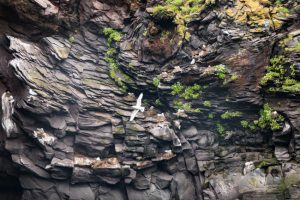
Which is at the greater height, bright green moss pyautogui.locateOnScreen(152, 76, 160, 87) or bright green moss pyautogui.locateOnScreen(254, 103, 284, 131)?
bright green moss pyautogui.locateOnScreen(152, 76, 160, 87)

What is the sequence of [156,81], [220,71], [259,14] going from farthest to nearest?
1. [156,81]
2. [259,14]
3. [220,71]

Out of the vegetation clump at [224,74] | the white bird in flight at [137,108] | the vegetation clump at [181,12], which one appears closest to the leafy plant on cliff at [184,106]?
the white bird in flight at [137,108]

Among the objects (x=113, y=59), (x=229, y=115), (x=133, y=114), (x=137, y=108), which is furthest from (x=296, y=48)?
(x=113, y=59)

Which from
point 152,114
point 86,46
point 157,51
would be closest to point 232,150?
point 152,114

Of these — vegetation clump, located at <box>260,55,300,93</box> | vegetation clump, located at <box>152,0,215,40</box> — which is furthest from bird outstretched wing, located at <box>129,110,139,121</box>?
vegetation clump, located at <box>260,55,300,93</box>

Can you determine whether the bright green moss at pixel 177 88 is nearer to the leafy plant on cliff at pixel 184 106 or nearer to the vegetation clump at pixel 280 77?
the leafy plant on cliff at pixel 184 106

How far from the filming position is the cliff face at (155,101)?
13.4 metres

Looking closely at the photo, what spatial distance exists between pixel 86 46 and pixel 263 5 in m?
8.98

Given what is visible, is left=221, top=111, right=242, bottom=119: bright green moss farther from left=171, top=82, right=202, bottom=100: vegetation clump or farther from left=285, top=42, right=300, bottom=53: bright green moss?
left=285, top=42, right=300, bottom=53: bright green moss

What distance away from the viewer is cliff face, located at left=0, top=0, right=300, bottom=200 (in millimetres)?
13352

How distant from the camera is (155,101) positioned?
1518 centimetres

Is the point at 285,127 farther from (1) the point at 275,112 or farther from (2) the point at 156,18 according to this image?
(2) the point at 156,18

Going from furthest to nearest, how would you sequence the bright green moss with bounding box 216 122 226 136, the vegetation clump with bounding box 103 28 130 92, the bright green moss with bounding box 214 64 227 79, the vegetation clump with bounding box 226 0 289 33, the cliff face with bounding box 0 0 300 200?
the vegetation clump with bounding box 103 28 130 92 < the bright green moss with bounding box 216 122 226 136 < the bright green moss with bounding box 214 64 227 79 < the vegetation clump with bounding box 226 0 289 33 < the cliff face with bounding box 0 0 300 200

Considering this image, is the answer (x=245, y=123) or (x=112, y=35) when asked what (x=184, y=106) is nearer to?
(x=245, y=123)
